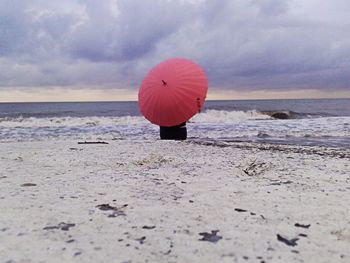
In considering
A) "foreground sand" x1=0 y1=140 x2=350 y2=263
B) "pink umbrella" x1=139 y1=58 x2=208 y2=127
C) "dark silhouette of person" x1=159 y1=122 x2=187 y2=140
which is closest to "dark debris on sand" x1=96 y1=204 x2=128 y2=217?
"foreground sand" x1=0 y1=140 x2=350 y2=263

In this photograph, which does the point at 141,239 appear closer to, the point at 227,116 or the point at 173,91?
the point at 173,91

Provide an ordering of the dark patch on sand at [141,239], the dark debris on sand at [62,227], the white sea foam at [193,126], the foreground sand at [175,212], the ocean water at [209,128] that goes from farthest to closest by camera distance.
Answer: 1. the white sea foam at [193,126]
2. the ocean water at [209,128]
3. the dark debris on sand at [62,227]
4. the dark patch on sand at [141,239]
5. the foreground sand at [175,212]

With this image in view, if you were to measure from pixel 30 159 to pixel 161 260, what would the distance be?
15.5 feet

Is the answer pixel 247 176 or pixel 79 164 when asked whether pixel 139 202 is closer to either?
pixel 247 176

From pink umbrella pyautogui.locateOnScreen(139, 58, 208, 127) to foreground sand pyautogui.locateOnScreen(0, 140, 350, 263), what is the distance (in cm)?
301

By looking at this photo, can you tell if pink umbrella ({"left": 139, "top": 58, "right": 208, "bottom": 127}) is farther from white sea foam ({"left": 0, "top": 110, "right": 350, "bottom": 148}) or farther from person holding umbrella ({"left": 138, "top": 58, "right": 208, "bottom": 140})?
white sea foam ({"left": 0, "top": 110, "right": 350, "bottom": 148})

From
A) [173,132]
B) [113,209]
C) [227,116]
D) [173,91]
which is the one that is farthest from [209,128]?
[113,209]

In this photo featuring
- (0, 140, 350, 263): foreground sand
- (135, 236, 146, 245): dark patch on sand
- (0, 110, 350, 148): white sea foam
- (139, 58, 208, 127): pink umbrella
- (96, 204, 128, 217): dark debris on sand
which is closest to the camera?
(0, 140, 350, 263): foreground sand

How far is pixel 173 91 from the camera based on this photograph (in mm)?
8367

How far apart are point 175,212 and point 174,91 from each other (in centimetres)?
544

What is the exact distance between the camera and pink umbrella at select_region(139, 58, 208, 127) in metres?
8.40

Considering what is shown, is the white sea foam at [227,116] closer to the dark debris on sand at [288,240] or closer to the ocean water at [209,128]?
the ocean water at [209,128]

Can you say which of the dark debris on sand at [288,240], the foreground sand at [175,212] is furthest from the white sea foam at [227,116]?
the dark debris on sand at [288,240]

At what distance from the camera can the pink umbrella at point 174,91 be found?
8.40m
